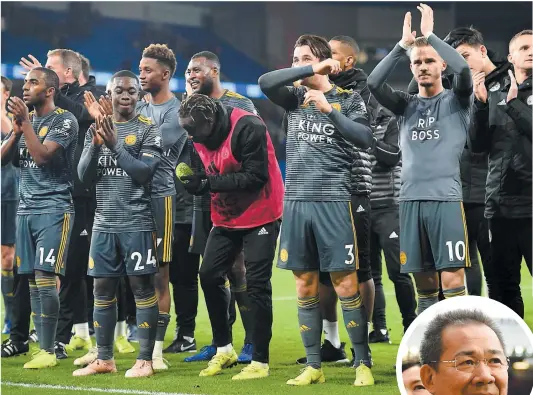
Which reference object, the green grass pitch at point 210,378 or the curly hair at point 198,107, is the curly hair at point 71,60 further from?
the green grass pitch at point 210,378

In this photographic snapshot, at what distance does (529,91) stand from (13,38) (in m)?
19.0

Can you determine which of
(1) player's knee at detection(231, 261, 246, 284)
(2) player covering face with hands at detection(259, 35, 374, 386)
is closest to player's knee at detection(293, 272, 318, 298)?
(2) player covering face with hands at detection(259, 35, 374, 386)

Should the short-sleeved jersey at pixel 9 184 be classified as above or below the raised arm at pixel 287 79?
below

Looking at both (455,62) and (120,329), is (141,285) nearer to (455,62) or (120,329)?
(120,329)

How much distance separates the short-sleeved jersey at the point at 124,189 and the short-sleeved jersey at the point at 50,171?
0.45 m

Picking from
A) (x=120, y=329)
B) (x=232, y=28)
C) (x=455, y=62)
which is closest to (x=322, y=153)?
(x=455, y=62)

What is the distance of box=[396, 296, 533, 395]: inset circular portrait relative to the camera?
11.9 ft

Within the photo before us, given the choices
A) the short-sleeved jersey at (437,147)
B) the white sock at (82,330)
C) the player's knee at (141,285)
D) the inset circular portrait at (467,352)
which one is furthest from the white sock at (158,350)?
the inset circular portrait at (467,352)

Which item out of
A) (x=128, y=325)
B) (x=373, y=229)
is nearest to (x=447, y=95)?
(x=373, y=229)

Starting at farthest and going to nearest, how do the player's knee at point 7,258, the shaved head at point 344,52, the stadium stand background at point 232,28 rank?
the stadium stand background at point 232,28 < the player's knee at point 7,258 < the shaved head at point 344,52

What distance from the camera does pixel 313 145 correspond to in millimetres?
6184

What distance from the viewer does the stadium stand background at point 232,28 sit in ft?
77.5

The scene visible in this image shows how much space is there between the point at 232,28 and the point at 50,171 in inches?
758

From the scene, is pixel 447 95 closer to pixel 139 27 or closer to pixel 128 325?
pixel 128 325
